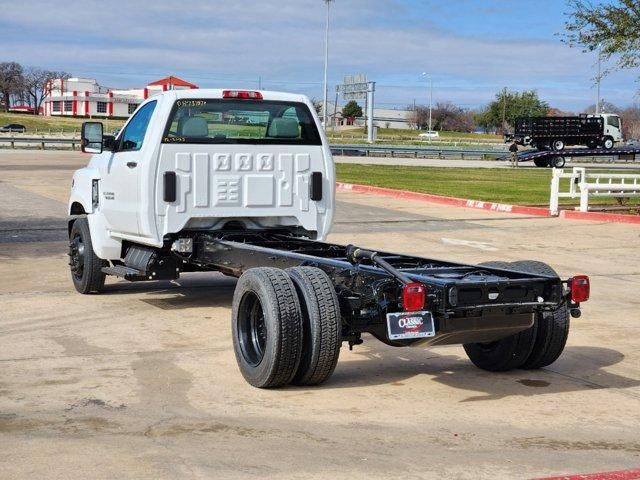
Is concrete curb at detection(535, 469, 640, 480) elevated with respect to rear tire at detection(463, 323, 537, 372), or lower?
lower

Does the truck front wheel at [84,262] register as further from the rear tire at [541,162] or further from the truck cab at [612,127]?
the truck cab at [612,127]

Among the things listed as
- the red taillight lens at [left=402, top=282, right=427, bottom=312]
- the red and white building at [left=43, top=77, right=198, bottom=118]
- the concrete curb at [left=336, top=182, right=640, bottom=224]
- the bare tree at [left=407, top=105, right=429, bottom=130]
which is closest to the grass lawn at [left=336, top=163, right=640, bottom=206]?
the concrete curb at [left=336, top=182, right=640, bottom=224]

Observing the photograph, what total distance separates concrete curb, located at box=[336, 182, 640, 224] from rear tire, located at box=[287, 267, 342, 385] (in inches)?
585

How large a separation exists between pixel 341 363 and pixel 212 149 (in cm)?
279

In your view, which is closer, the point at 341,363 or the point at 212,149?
the point at 341,363

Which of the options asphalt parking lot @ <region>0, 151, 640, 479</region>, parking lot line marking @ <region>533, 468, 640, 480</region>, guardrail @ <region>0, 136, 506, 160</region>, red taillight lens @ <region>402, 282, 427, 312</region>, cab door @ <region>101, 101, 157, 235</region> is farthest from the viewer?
guardrail @ <region>0, 136, 506, 160</region>

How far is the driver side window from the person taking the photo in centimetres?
972

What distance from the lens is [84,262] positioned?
1061 centimetres

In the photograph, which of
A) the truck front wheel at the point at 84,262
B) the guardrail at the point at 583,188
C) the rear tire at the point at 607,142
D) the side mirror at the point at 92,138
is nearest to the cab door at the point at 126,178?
the side mirror at the point at 92,138

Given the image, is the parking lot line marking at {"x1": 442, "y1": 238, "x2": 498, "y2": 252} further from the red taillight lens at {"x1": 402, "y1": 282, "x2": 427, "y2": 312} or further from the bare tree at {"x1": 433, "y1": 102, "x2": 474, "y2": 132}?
the bare tree at {"x1": 433, "y1": 102, "x2": 474, "y2": 132}

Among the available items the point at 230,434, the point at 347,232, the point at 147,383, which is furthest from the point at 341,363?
the point at 347,232

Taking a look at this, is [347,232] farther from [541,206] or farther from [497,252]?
[541,206]

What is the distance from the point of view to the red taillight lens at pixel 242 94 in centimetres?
973

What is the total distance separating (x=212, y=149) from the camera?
31.1ft
